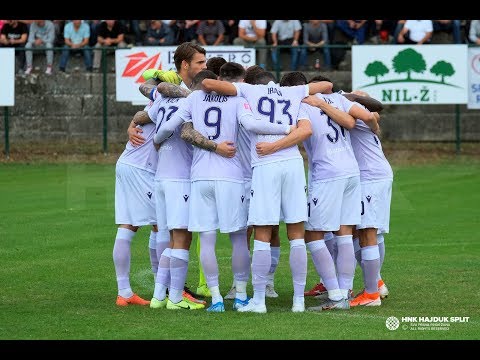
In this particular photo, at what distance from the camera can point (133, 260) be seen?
1512 centimetres

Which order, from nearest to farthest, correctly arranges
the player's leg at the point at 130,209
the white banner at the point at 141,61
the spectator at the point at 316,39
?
the player's leg at the point at 130,209, the white banner at the point at 141,61, the spectator at the point at 316,39

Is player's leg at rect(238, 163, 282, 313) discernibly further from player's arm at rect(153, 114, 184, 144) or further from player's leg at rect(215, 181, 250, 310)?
player's arm at rect(153, 114, 184, 144)

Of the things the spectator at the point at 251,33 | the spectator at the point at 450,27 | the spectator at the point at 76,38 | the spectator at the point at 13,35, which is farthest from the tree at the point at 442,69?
the spectator at the point at 13,35

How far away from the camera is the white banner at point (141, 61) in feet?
86.0

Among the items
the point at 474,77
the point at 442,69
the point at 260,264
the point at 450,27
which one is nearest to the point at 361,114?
the point at 260,264

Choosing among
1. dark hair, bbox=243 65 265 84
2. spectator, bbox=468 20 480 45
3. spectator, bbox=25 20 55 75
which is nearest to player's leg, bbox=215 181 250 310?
dark hair, bbox=243 65 265 84

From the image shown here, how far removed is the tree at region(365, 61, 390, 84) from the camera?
86.2 feet

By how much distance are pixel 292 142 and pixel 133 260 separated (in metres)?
4.50

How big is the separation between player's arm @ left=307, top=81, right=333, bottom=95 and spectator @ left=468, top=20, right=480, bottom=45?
16863 mm

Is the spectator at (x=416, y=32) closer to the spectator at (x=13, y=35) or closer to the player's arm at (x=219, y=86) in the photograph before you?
the spectator at (x=13, y=35)

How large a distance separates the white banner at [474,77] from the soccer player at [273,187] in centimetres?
1563

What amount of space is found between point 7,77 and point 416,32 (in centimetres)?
937

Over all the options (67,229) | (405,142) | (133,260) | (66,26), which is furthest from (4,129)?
(133,260)

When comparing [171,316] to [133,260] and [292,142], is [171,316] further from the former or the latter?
[133,260]
